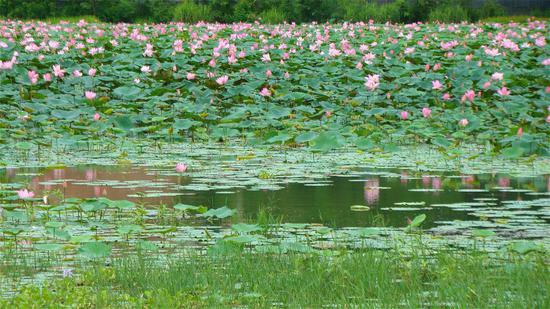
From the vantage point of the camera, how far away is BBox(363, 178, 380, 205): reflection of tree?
23.8ft

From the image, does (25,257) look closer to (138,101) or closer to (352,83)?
(138,101)

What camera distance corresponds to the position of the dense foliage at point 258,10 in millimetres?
28812

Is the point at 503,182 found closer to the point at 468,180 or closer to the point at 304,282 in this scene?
the point at 468,180

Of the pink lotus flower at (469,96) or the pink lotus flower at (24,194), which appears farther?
the pink lotus flower at (469,96)

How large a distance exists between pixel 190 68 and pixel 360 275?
31.0 ft

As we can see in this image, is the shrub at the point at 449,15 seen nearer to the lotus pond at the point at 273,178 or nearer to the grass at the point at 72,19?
the grass at the point at 72,19

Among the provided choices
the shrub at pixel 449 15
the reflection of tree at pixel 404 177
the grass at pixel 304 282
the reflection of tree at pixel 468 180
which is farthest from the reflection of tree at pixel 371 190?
the shrub at pixel 449 15

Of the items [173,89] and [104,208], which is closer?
[104,208]

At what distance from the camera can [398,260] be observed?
5309 mm

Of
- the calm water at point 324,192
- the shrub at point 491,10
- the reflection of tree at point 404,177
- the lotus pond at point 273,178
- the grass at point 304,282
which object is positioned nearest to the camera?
the grass at point 304,282

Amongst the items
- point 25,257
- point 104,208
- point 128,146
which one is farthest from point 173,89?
point 25,257

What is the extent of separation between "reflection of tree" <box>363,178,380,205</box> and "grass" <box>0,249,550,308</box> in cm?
179

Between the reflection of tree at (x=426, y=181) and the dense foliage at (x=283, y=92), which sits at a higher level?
the dense foliage at (x=283, y=92)

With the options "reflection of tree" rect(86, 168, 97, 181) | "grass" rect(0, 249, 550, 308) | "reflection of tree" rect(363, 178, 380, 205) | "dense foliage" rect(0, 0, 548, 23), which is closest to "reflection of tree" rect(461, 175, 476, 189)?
"reflection of tree" rect(363, 178, 380, 205)
